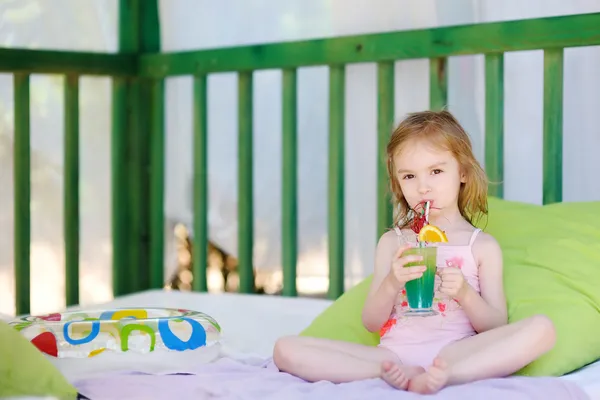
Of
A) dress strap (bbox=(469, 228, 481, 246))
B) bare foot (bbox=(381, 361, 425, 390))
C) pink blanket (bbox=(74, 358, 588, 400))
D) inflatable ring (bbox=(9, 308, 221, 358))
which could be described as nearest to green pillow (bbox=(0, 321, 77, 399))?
pink blanket (bbox=(74, 358, 588, 400))

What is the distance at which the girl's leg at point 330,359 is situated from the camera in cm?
149

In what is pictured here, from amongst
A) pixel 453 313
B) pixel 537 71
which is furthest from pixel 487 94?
pixel 453 313

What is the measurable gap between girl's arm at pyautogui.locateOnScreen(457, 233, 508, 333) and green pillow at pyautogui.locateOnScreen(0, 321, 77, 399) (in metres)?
0.61

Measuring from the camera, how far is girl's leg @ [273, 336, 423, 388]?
1.49 m

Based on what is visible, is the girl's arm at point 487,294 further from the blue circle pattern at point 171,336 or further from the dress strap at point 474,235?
the blue circle pattern at point 171,336

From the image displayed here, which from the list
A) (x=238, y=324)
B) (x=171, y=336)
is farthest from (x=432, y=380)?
(x=238, y=324)

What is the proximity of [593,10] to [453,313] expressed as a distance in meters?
0.95

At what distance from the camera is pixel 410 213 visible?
5.69 feet

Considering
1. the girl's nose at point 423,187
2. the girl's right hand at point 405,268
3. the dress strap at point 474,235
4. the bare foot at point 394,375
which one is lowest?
the bare foot at point 394,375

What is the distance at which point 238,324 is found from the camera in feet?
6.94

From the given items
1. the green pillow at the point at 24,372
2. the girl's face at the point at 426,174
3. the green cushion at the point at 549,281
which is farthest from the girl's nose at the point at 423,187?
the green pillow at the point at 24,372

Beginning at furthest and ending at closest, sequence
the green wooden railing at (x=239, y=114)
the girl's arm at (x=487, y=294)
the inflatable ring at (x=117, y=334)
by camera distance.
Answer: the green wooden railing at (x=239, y=114) → the inflatable ring at (x=117, y=334) → the girl's arm at (x=487, y=294)

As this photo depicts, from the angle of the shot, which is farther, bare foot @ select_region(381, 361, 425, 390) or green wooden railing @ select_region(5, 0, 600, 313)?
green wooden railing @ select_region(5, 0, 600, 313)

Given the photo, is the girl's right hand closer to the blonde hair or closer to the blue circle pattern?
the blonde hair
